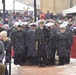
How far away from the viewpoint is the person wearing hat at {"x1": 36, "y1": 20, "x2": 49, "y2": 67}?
1473 centimetres

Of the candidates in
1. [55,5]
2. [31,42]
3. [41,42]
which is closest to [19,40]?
[31,42]

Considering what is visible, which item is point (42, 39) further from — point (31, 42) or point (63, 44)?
point (63, 44)

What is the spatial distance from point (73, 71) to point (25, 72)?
1796mm

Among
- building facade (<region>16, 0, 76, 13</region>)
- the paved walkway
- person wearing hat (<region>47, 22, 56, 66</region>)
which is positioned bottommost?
the paved walkway

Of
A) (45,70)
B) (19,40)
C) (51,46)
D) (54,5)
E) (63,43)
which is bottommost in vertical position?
(45,70)

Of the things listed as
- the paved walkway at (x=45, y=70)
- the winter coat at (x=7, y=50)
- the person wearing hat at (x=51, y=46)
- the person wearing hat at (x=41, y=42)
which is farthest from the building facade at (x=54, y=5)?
the winter coat at (x=7, y=50)

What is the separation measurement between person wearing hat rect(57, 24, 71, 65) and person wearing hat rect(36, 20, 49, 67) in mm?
569

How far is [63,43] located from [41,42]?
0.93 metres

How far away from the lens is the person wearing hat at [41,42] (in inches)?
580

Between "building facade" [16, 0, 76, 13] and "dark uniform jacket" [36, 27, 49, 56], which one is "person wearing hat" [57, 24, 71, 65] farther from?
"building facade" [16, 0, 76, 13]

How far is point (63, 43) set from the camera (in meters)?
15.1

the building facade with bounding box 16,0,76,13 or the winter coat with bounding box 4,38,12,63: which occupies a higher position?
the building facade with bounding box 16,0,76,13

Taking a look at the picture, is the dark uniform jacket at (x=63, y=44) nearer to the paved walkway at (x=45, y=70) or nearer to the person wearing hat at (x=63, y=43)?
the person wearing hat at (x=63, y=43)

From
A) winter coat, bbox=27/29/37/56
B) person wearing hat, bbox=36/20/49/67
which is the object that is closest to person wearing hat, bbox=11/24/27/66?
winter coat, bbox=27/29/37/56
